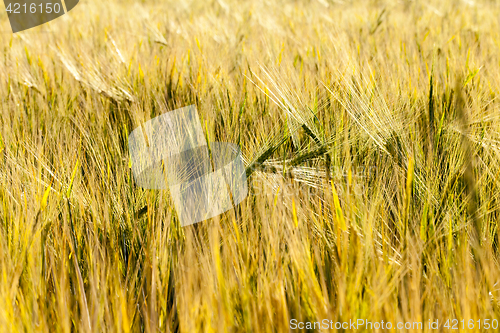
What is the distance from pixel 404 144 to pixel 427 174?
10cm

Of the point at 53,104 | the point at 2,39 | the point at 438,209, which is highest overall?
the point at 2,39

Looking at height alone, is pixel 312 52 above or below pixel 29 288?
above

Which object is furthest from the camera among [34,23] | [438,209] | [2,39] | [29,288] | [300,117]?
[34,23]

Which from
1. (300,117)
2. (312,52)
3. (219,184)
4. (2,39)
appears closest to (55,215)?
(219,184)

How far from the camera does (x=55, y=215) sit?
65 centimetres

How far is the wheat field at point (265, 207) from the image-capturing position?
50cm

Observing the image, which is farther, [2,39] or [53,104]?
[2,39]

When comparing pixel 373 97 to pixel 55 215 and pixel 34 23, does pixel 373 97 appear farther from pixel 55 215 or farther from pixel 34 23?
pixel 34 23

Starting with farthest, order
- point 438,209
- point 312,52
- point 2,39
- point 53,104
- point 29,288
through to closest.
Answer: point 2,39 < point 312,52 < point 53,104 < point 438,209 < point 29,288

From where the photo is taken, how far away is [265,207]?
0.69 m

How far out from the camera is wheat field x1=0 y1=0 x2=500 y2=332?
0.50m

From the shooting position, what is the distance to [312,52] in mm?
1514

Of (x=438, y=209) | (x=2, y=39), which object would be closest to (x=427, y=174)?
(x=438, y=209)

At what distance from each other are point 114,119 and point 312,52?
2.64 ft
